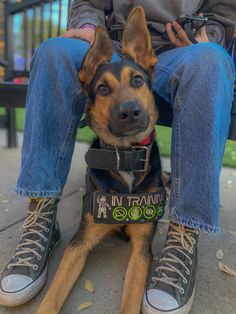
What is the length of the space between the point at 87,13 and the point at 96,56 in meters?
0.47

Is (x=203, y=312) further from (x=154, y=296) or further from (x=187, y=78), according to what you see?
(x=187, y=78)

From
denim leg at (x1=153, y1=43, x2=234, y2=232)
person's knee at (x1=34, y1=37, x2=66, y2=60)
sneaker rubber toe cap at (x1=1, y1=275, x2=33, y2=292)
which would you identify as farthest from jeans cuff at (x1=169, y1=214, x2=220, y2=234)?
person's knee at (x1=34, y1=37, x2=66, y2=60)

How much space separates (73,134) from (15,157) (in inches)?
99.8

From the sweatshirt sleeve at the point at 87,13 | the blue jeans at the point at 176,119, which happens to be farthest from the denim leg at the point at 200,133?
the sweatshirt sleeve at the point at 87,13

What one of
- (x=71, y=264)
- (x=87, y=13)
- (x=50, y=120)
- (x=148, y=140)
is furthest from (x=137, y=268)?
(x=87, y=13)

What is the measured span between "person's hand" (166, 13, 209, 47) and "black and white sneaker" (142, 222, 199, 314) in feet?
3.55

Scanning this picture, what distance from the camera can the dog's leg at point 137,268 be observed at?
1.71 m

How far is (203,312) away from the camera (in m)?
1.74

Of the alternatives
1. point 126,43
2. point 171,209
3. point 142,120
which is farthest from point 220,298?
point 126,43

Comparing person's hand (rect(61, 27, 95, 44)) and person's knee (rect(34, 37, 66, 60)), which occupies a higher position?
person's hand (rect(61, 27, 95, 44))

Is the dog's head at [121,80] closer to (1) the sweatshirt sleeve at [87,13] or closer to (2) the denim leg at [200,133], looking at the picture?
(2) the denim leg at [200,133]

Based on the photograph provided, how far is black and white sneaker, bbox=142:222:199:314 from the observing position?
1.67 metres

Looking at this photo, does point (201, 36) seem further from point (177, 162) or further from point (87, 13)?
point (177, 162)

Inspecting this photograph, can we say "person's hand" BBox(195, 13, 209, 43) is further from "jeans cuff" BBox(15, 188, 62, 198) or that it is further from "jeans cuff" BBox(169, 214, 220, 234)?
"jeans cuff" BBox(15, 188, 62, 198)
